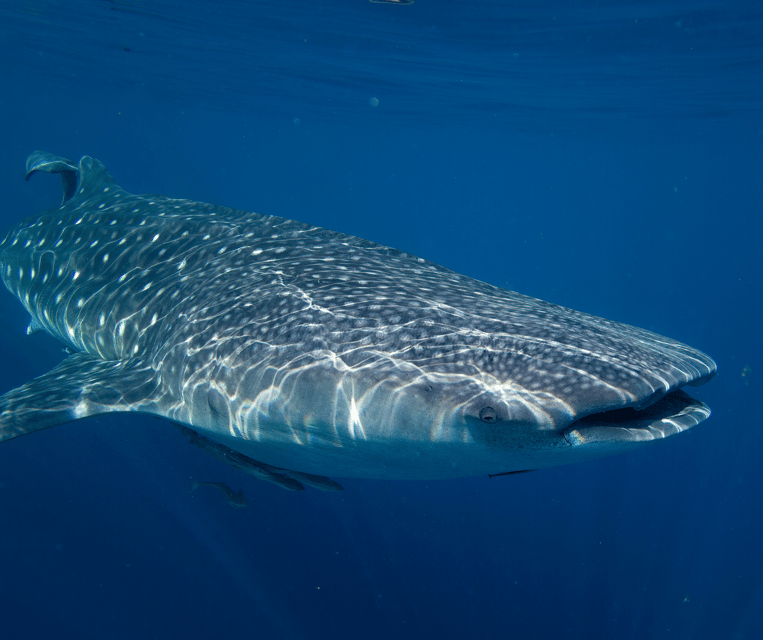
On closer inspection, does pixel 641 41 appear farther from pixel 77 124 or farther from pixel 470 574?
pixel 77 124

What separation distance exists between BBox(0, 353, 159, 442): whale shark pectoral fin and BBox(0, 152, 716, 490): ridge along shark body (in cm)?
2

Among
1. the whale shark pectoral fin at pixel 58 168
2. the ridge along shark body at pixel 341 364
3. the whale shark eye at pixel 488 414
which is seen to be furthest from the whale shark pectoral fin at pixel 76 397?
the whale shark pectoral fin at pixel 58 168

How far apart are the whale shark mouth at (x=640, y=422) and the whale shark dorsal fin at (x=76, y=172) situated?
8.12 m

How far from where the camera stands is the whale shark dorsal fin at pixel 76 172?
25.8ft

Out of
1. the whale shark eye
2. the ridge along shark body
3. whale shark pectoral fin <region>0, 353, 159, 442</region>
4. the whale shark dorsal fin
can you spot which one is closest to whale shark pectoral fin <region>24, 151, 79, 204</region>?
the whale shark dorsal fin

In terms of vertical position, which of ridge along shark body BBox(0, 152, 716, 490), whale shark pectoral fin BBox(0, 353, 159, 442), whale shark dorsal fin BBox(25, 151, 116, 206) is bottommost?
whale shark pectoral fin BBox(0, 353, 159, 442)

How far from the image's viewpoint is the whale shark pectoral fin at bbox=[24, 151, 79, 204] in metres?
8.24

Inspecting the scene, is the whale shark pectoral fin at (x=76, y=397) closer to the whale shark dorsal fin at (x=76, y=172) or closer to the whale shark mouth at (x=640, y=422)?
the whale shark mouth at (x=640, y=422)

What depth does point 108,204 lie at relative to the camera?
6969 millimetres

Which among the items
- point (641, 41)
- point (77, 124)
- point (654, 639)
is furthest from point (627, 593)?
point (77, 124)

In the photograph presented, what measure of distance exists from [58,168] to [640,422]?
9.74 metres

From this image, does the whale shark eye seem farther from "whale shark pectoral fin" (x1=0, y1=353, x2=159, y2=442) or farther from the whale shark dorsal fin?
the whale shark dorsal fin

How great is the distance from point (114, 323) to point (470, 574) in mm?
8824

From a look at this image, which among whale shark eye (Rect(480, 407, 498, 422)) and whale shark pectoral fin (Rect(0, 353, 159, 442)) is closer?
whale shark eye (Rect(480, 407, 498, 422))
